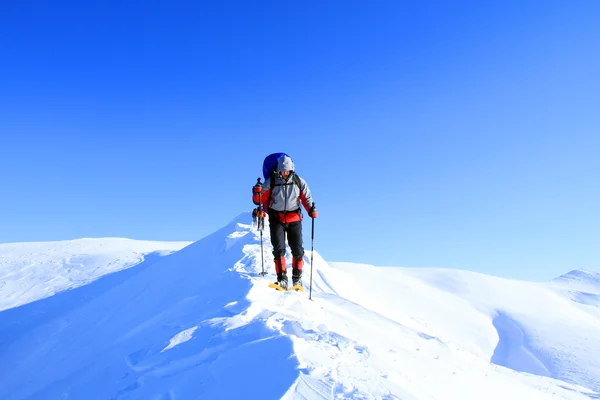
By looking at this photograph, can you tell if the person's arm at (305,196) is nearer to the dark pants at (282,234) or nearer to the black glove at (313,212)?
the black glove at (313,212)

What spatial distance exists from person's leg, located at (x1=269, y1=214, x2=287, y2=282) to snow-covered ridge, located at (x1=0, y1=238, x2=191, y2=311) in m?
14.4

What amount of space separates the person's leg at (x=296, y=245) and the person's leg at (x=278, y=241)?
0.16 metres

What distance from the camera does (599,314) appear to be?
26.4 meters

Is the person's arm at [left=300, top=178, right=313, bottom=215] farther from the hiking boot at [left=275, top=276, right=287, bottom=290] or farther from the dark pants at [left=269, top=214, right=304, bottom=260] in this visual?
the hiking boot at [left=275, top=276, right=287, bottom=290]

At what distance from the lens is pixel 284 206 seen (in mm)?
7961

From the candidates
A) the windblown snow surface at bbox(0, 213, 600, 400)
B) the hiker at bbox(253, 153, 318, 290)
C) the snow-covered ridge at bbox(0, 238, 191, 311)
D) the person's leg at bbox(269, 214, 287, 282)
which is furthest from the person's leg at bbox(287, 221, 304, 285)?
the snow-covered ridge at bbox(0, 238, 191, 311)

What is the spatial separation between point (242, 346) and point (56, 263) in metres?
22.7

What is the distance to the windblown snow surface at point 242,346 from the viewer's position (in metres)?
4.35

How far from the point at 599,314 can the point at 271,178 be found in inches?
1068

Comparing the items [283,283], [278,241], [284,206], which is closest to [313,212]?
[284,206]

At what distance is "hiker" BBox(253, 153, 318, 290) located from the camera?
783 centimetres

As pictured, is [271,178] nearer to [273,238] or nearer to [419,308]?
[273,238]

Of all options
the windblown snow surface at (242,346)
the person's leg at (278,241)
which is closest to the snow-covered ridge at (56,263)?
the windblown snow surface at (242,346)

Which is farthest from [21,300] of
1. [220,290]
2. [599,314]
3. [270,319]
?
[599,314]
